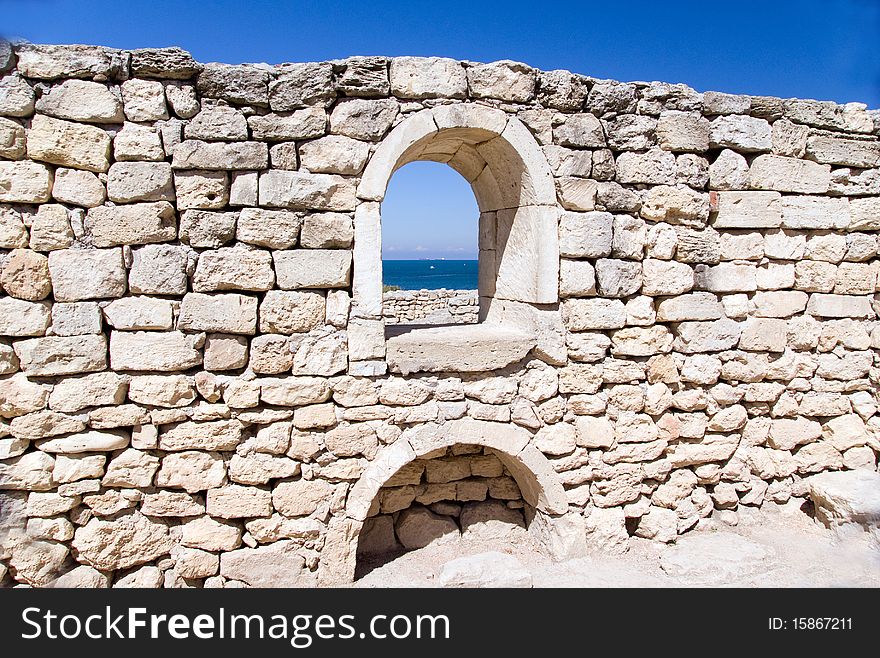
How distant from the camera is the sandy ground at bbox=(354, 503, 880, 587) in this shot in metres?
4.51

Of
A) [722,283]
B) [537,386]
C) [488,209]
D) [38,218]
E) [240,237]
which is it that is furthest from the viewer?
[488,209]

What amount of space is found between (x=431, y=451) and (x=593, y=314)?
1751mm

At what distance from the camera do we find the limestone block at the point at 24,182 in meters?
3.77

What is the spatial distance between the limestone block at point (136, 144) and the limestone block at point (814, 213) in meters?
5.20

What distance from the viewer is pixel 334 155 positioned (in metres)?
4.20

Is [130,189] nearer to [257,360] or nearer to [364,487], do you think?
[257,360]

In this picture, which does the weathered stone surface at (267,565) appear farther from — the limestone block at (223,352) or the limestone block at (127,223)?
the limestone block at (127,223)

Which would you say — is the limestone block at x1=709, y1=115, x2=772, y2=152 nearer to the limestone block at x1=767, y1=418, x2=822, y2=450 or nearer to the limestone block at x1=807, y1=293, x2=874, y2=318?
the limestone block at x1=807, y1=293, x2=874, y2=318

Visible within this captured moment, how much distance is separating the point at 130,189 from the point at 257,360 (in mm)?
1447

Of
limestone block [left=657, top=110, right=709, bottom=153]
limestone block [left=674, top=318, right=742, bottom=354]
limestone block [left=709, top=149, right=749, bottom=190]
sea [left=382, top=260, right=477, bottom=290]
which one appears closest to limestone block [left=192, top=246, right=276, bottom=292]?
limestone block [left=657, top=110, right=709, bottom=153]

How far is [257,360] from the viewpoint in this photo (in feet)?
13.8

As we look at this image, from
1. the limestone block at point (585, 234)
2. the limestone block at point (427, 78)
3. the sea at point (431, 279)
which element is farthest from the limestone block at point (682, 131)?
the sea at point (431, 279)

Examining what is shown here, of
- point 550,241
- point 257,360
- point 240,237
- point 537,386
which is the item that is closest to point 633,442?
point 537,386

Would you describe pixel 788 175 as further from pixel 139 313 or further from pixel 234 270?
pixel 139 313
